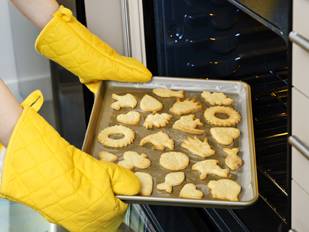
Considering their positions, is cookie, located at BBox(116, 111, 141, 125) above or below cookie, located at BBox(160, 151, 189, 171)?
above

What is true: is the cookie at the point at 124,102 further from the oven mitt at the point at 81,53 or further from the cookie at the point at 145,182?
the cookie at the point at 145,182

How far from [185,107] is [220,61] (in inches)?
8.0

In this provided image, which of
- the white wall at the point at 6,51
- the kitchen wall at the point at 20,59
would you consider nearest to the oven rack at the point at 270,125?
the kitchen wall at the point at 20,59

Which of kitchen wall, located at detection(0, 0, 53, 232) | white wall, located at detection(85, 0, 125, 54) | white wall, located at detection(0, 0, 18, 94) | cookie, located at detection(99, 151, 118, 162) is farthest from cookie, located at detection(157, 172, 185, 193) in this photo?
white wall, located at detection(0, 0, 18, 94)

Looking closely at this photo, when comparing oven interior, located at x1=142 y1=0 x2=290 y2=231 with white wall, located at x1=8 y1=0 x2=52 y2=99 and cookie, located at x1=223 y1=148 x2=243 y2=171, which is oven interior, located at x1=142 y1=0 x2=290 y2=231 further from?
white wall, located at x1=8 y1=0 x2=52 y2=99

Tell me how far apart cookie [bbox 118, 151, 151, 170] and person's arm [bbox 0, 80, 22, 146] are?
0.74 feet

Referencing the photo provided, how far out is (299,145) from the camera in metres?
1.11

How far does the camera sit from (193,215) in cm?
164

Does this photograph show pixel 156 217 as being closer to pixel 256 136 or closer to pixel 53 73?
pixel 256 136

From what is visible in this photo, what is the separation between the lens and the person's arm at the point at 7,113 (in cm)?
120

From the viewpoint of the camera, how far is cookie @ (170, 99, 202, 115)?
146 cm

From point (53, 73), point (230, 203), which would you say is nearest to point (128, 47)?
point (53, 73)

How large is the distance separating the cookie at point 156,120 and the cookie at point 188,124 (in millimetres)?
21

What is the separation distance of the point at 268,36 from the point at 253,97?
0.15 meters
